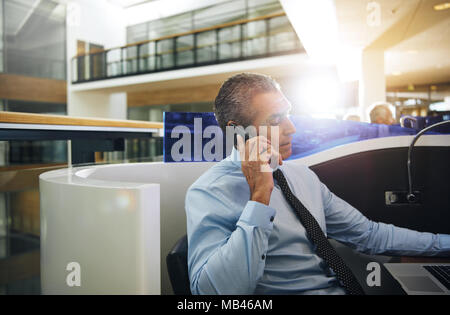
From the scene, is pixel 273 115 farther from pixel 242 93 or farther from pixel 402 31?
pixel 402 31

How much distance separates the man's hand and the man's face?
0.49ft

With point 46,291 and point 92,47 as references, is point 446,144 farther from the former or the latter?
point 92,47

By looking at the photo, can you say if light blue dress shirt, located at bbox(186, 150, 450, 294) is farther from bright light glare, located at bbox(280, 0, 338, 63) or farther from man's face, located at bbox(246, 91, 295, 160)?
bright light glare, located at bbox(280, 0, 338, 63)

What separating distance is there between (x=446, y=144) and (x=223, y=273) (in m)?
1.07

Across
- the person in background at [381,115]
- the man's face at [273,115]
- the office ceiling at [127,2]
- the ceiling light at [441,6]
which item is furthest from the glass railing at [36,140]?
the office ceiling at [127,2]

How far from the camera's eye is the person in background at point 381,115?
9.47 ft

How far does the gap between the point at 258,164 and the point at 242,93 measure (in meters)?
0.27

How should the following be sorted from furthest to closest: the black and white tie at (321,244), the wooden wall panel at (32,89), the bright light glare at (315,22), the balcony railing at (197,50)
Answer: the wooden wall panel at (32,89)
the balcony railing at (197,50)
the bright light glare at (315,22)
the black and white tie at (321,244)

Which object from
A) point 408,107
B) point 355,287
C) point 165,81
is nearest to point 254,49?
point 165,81

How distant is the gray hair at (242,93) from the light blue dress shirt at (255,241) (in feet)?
0.41

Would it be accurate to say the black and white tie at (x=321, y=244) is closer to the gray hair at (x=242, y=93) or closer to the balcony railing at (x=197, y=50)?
the gray hair at (x=242, y=93)

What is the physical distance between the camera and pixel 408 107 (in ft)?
37.0

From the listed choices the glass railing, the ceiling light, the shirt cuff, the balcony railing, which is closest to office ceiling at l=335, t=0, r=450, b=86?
the ceiling light

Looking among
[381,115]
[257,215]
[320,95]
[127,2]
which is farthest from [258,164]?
[127,2]
